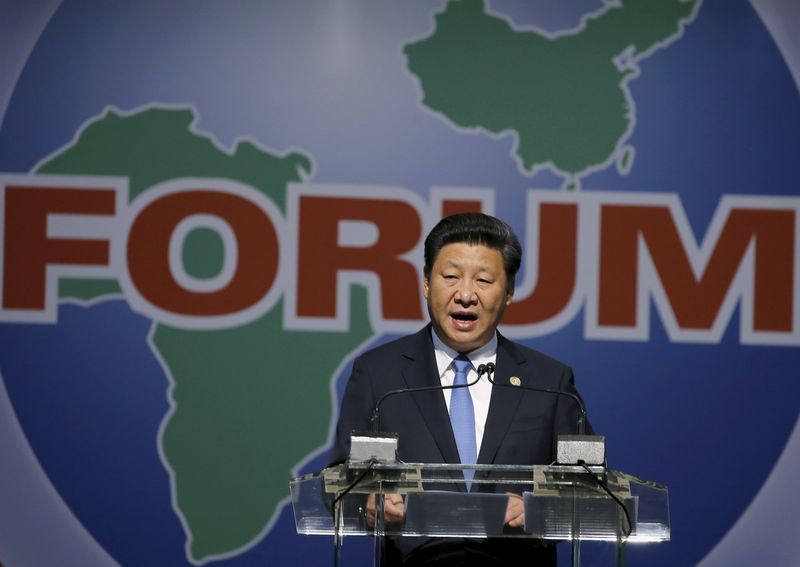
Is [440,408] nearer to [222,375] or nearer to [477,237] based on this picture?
[477,237]

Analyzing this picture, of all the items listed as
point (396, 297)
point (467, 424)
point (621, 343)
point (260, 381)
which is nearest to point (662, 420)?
point (621, 343)

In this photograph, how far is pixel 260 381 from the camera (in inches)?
177

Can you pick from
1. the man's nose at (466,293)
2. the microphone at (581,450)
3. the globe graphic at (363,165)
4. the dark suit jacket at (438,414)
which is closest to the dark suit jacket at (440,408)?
the dark suit jacket at (438,414)

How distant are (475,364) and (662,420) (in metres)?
1.67

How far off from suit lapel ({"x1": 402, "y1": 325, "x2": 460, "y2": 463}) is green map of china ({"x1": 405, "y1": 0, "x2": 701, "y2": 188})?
1596 mm

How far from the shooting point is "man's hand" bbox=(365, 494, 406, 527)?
248 centimetres

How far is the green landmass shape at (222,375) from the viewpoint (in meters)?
4.50

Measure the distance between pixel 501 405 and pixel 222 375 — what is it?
1.84 metres

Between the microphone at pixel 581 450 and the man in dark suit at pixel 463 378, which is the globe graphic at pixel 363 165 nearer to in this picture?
the man in dark suit at pixel 463 378

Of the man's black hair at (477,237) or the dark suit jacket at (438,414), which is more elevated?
the man's black hair at (477,237)

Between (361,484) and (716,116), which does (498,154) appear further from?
(361,484)

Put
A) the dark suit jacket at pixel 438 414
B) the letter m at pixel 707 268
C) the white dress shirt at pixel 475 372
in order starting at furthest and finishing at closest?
the letter m at pixel 707 268 → the white dress shirt at pixel 475 372 → the dark suit jacket at pixel 438 414

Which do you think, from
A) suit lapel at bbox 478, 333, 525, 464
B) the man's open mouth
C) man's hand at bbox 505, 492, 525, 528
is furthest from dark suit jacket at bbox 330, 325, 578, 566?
man's hand at bbox 505, 492, 525, 528

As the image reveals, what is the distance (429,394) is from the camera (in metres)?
2.91
